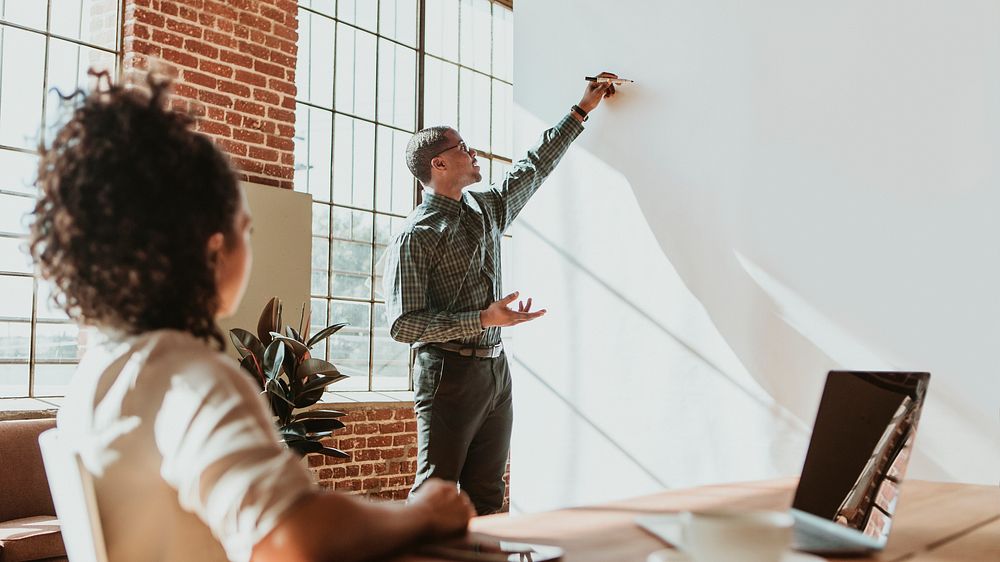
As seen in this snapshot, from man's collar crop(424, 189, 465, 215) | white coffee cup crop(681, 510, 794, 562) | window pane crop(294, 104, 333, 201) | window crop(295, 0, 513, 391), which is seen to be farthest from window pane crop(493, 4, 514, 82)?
white coffee cup crop(681, 510, 794, 562)

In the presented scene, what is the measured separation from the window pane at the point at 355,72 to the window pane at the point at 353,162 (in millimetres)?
94

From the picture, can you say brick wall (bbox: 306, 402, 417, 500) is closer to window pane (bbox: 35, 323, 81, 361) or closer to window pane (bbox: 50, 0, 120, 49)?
window pane (bbox: 35, 323, 81, 361)

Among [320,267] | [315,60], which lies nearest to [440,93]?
[315,60]

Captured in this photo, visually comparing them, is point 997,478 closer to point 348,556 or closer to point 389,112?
point 348,556

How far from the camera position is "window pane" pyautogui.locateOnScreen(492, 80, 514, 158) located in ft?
23.9

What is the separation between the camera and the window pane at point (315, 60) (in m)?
5.74

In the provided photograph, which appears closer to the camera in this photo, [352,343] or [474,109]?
[352,343]

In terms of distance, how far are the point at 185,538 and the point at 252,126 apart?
4.47 meters

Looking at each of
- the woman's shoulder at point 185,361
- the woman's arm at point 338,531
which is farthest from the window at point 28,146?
the woman's arm at point 338,531

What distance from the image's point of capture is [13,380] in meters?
4.43

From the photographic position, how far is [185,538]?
3.24 ft

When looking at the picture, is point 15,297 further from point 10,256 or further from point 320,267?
point 320,267

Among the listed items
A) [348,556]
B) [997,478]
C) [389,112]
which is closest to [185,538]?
[348,556]

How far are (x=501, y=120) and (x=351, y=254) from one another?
2.00m
